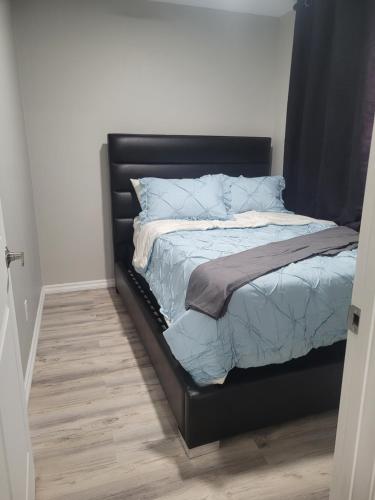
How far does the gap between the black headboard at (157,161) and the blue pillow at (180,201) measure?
0.27 meters

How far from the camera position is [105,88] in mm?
3168

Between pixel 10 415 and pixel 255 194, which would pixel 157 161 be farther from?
pixel 10 415

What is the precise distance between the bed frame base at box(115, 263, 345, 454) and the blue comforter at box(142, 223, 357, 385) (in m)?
0.07

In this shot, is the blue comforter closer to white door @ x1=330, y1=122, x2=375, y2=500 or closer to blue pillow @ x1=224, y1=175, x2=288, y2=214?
white door @ x1=330, y1=122, x2=375, y2=500

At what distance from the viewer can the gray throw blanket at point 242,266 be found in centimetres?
157

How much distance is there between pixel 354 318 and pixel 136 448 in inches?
51.2

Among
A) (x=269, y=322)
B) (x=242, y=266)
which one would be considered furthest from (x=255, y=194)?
(x=269, y=322)

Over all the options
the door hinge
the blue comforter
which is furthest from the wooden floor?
the door hinge

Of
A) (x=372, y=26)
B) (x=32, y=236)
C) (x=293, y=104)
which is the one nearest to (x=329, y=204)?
(x=293, y=104)

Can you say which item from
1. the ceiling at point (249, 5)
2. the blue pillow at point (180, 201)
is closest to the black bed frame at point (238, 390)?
the blue pillow at point (180, 201)

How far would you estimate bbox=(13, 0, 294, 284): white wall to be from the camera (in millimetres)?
2990

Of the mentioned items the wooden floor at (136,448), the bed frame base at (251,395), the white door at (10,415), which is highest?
the white door at (10,415)

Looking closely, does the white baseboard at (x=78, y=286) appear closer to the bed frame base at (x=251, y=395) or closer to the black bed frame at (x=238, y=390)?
the black bed frame at (x=238, y=390)

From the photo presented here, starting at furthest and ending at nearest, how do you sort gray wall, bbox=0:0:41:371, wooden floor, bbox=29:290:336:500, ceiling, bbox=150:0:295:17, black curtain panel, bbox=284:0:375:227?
ceiling, bbox=150:0:295:17
black curtain panel, bbox=284:0:375:227
gray wall, bbox=0:0:41:371
wooden floor, bbox=29:290:336:500
